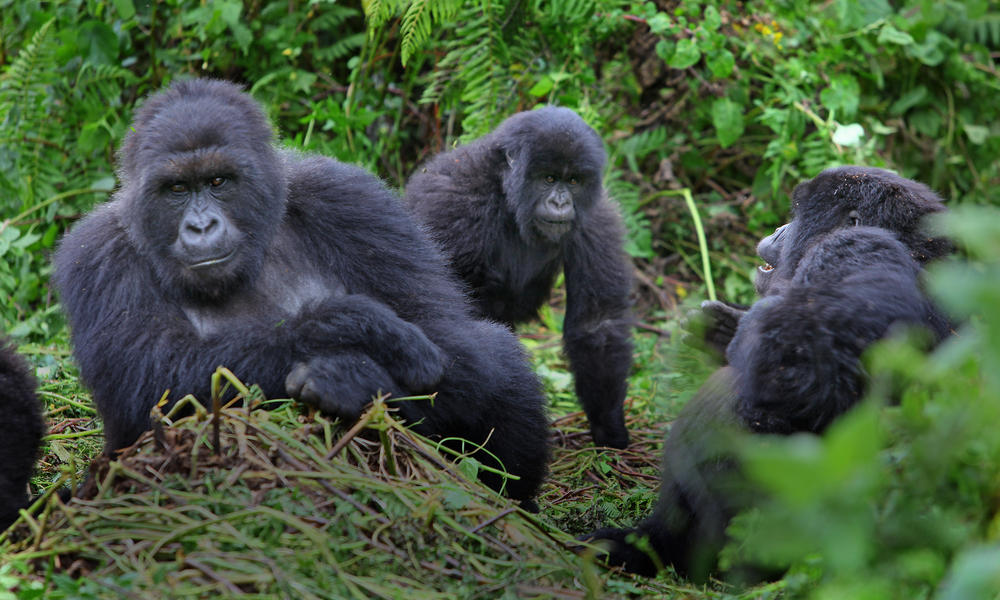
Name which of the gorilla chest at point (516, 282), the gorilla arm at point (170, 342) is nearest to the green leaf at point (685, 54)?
the gorilla chest at point (516, 282)

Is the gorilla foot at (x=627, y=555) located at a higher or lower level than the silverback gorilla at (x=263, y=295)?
lower

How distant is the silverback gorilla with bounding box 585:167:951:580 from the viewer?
2.55m

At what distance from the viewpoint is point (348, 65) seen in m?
6.15

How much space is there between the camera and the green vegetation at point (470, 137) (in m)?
2.45

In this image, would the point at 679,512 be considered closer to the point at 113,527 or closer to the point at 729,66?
the point at 113,527

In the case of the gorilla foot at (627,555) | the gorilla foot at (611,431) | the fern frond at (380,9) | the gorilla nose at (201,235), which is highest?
the fern frond at (380,9)

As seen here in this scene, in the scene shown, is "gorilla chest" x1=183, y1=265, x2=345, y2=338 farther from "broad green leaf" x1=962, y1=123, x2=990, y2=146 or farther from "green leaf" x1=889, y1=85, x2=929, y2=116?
"broad green leaf" x1=962, y1=123, x2=990, y2=146

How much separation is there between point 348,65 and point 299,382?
3.58 m

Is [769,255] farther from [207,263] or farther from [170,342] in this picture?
[170,342]

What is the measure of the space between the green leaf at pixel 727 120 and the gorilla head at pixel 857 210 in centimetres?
282

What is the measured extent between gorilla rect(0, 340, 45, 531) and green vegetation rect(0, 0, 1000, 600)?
431 millimetres

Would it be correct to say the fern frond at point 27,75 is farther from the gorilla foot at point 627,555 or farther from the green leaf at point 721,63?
the gorilla foot at point 627,555

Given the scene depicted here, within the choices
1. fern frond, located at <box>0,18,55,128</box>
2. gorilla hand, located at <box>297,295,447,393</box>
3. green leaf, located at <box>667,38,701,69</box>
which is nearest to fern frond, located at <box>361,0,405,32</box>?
green leaf, located at <box>667,38,701,69</box>

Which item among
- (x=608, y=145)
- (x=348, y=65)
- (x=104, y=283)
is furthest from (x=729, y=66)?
(x=104, y=283)
